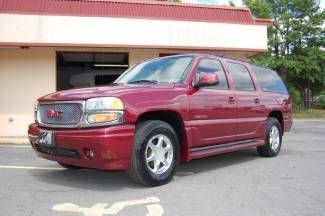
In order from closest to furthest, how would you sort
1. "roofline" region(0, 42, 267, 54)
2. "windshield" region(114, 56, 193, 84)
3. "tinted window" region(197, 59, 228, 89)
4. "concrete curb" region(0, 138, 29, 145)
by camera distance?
"windshield" region(114, 56, 193, 84)
"tinted window" region(197, 59, 228, 89)
"concrete curb" region(0, 138, 29, 145)
"roofline" region(0, 42, 267, 54)

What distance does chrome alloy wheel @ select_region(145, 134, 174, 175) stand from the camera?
6.09 metres

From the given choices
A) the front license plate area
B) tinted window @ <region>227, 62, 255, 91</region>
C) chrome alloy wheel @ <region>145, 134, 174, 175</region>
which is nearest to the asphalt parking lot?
chrome alloy wheel @ <region>145, 134, 174, 175</region>

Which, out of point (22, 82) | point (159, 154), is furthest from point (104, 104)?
point (22, 82)

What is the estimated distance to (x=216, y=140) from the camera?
7.20 meters

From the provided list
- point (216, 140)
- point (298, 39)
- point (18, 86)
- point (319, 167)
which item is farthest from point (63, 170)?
point (298, 39)

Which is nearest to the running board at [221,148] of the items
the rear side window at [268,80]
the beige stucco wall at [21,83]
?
the rear side window at [268,80]

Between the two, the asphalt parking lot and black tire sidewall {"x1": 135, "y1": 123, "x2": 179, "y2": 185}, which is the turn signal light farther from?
the asphalt parking lot

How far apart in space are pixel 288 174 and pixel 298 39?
3002 cm

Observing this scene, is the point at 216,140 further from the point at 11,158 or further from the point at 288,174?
the point at 11,158

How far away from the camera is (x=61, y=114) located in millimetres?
6008

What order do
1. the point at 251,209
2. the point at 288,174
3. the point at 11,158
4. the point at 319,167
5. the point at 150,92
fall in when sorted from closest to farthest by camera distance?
the point at 251,209 → the point at 150,92 → the point at 288,174 → the point at 319,167 → the point at 11,158

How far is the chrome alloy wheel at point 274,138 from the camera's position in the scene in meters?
9.00

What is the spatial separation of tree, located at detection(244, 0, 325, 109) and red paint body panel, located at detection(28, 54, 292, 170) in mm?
26930

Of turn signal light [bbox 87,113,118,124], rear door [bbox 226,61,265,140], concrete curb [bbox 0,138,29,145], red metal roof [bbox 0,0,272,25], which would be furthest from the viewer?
red metal roof [bbox 0,0,272,25]
